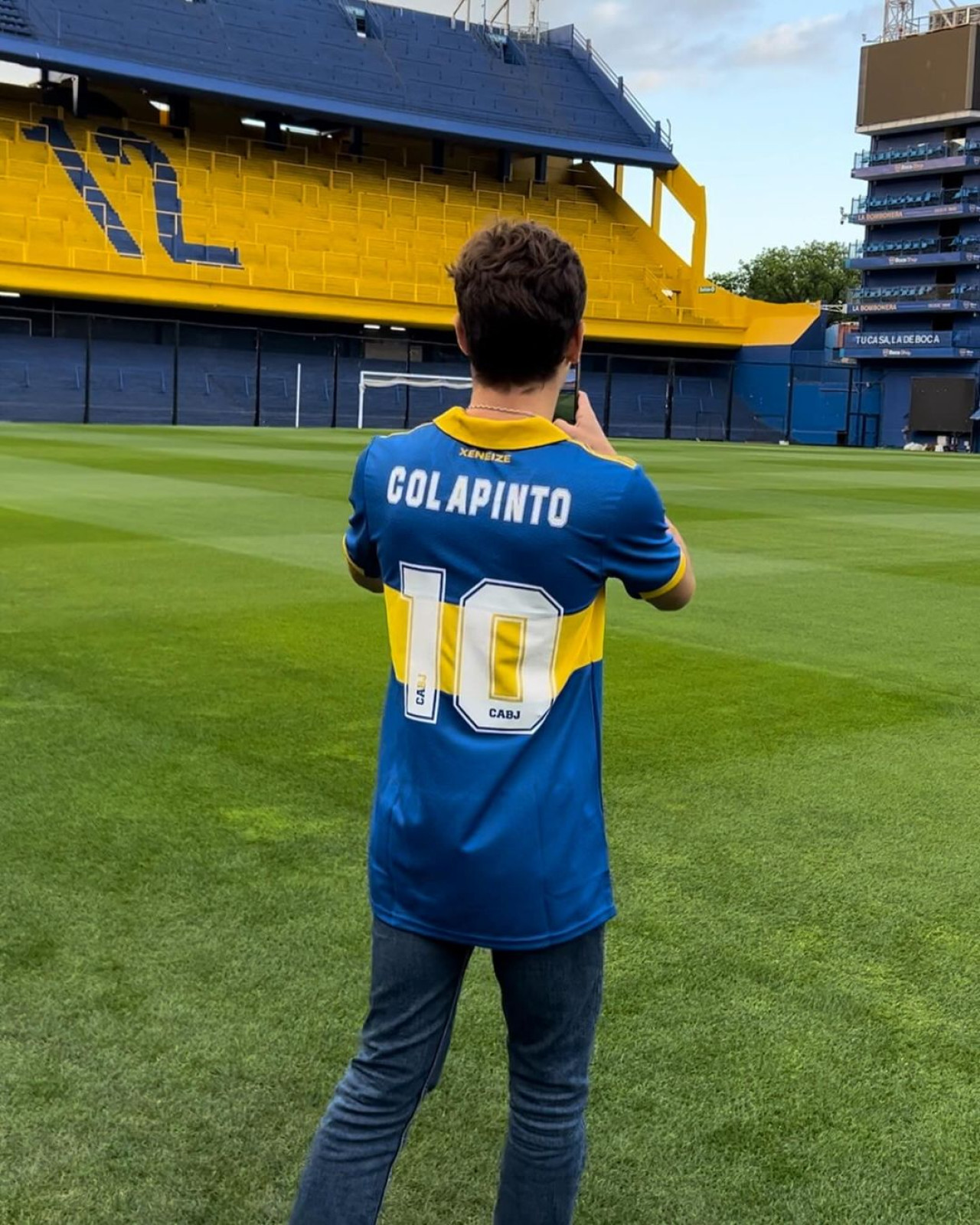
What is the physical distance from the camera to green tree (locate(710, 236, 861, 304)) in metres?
105

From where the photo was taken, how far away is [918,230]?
62.0 metres

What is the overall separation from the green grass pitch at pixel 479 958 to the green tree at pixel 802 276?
331 ft

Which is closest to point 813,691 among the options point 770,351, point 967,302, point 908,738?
point 908,738

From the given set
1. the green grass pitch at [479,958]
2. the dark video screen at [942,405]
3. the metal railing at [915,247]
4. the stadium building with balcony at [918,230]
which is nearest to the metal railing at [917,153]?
the stadium building with balcony at [918,230]

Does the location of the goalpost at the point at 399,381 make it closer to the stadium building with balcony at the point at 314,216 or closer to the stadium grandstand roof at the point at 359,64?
the stadium building with balcony at the point at 314,216

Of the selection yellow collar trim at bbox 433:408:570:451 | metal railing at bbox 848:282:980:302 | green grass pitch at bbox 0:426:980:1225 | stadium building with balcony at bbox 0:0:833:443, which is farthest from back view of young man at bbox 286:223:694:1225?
metal railing at bbox 848:282:980:302

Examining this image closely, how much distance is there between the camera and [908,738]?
6.27 metres

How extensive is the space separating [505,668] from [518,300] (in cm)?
58

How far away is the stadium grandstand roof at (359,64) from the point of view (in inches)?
1703

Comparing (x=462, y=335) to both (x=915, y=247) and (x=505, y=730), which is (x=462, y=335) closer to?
(x=505, y=730)

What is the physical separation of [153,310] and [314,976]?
43.4m

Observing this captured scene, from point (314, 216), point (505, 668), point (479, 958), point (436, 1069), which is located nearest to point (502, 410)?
point (505, 668)

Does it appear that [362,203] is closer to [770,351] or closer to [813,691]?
[770,351]

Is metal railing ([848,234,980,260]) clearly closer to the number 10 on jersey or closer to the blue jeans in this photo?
the number 10 on jersey
